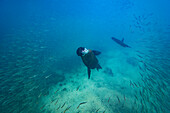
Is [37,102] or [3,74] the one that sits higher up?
[3,74]

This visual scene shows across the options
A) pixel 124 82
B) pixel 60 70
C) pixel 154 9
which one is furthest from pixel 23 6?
pixel 154 9

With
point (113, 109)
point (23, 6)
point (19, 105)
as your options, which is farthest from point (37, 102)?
point (23, 6)

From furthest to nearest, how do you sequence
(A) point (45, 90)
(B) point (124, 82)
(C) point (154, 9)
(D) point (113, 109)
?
(C) point (154, 9)
(B) point (124, 82)
(A) point (45, 90)
(D) point (113, 109)

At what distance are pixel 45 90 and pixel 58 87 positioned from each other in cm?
109

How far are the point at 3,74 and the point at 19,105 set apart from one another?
8.41 ft

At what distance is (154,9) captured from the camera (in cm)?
8456

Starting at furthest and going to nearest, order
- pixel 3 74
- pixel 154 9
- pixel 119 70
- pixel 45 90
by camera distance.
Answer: pixel 154 9 < pixel 119 70 < pixel 45 90 < pixel 3 74

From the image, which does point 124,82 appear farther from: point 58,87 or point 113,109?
point 58,87

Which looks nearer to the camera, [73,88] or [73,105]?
[73,105]

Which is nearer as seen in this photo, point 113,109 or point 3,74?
point 113,109

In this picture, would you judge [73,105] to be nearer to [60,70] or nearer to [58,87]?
[58,87]

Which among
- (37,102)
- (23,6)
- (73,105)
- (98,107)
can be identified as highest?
(23,6)

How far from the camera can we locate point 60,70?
9.87 metres

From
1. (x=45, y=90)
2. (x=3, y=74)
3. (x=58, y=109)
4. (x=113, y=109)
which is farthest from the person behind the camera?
(x=45, y=90)
